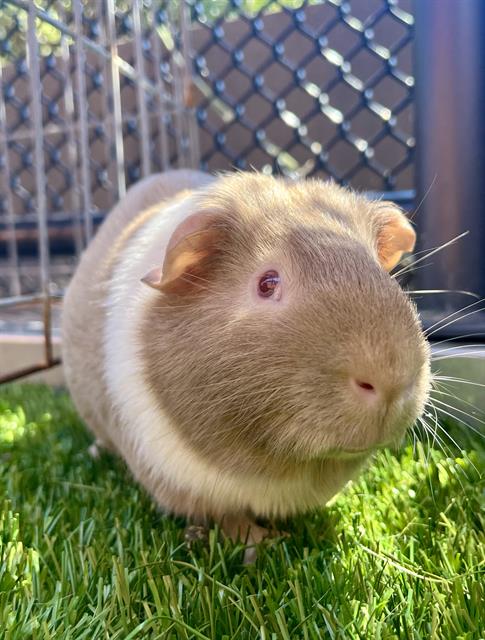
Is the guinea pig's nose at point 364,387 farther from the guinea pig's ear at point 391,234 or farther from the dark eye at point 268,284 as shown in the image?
the guinea pig's ear at point 391,234

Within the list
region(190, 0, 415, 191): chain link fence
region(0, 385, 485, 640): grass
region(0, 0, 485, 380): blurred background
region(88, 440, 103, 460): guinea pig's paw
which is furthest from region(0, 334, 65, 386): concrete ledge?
region(190, 0, 415, 191): chain link fence

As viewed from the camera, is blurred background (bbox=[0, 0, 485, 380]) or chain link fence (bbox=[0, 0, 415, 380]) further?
chain link fence (bbox=[0, 0, 415, 380])

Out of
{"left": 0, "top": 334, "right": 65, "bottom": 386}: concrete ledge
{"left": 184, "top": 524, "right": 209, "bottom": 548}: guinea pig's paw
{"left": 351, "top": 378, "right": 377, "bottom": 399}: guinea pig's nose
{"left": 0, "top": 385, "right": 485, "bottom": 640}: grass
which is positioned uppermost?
{"left": 351, "top": 378, "right": 377, "bottom": 399}: guinea pig's nose

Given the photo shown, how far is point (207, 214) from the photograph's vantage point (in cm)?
128

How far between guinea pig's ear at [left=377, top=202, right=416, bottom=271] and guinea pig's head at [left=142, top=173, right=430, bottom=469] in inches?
0.4

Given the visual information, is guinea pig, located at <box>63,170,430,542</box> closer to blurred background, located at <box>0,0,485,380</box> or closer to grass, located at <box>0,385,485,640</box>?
grass, located at <box>0,385,485,640</box>

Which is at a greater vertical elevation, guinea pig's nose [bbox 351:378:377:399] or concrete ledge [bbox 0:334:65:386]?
guinea pig's nose [bbox 351:378:377:399]

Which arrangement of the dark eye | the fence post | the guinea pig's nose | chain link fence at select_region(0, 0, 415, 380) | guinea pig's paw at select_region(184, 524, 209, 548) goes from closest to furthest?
1. the guinea pig's nose
2. the dark eye
3. guinea pig's paw at select_region(184, 524, 209, 548)
4. the fence post
5. chain link fence at select_region(0, 0, 415, 380)

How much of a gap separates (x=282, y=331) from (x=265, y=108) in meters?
2.95

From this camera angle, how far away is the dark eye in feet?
3.92

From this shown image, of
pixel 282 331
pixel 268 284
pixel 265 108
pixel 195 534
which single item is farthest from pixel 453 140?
pixel 265 108

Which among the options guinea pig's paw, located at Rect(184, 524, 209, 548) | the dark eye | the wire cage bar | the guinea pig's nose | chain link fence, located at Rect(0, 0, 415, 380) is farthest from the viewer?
chain link fence, located at Rect(0, 0, 415, 380)

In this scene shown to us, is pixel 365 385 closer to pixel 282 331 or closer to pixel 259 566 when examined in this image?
pixel 282 331

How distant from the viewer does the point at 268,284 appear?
47.5 inches
